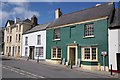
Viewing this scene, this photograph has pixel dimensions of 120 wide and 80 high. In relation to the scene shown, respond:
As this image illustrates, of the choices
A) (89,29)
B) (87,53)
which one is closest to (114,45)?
(87,53)

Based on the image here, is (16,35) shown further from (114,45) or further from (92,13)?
(114,45)

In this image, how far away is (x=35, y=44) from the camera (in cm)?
3259

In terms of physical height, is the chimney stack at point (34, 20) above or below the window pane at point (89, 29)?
above

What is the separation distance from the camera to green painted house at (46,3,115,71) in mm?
20031

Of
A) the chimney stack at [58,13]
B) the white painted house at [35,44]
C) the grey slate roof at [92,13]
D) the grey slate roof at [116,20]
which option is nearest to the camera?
the grey slate roof at [116,20]

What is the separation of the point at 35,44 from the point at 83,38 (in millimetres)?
12556

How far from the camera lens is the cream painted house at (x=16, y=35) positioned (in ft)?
129

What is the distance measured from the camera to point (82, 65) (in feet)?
72.3

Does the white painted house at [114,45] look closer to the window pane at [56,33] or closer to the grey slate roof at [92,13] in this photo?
the grey slate roof at [92,13]

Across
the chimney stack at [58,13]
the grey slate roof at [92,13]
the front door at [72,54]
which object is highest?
the chimney stack at [58,13]

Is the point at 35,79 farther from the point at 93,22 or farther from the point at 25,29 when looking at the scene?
the point at 25,29

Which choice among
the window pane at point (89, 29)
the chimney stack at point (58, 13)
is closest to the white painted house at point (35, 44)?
the chimney stack at point (58, 13)

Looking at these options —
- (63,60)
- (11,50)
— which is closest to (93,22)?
(63,60)

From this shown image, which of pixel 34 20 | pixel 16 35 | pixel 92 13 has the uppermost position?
pixel 34 20
